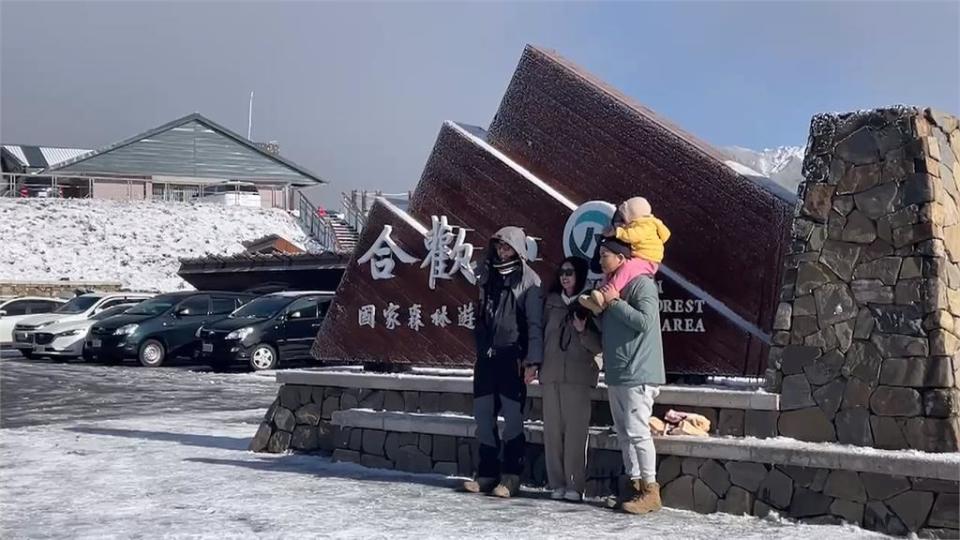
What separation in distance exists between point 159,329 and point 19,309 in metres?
6.73

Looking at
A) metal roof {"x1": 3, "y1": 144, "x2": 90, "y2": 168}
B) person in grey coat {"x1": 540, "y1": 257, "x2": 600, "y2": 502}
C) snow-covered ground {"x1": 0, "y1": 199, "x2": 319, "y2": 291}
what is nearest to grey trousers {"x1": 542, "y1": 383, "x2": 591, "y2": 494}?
person in grey coat {"x1": 540, "y1": 257, "x2": 600, "y2": 502}

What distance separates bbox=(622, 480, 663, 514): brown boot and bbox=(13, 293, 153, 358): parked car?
18.4m

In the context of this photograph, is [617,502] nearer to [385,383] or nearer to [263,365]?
[385,383]

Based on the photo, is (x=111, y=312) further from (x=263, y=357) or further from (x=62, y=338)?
(x=263, y=357)

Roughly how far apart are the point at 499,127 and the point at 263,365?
11348 mm

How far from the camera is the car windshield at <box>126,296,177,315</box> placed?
2138cm

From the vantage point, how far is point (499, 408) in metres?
7.11

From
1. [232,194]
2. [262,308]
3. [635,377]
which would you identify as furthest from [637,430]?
[232,194]

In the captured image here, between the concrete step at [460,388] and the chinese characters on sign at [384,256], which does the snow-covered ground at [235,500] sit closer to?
the concrete step at [460,388]

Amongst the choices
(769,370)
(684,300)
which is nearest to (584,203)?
(684,300)

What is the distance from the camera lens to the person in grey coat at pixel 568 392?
263 inches

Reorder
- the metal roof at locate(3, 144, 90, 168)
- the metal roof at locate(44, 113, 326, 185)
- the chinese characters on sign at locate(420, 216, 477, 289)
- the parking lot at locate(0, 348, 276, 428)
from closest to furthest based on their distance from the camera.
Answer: the chinese characters on sign at locate(420, 216, 477, 289)
the parking lot at locate(0, 348, 276, 428)
the metal roof at locate(44, 113, 326, 185)
the metal roof at locate(3, 144, 90, 168)

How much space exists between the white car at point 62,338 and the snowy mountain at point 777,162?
1632 centimetres

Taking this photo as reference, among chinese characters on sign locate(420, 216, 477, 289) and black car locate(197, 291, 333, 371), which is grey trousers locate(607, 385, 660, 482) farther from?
black car locate(197, 291, 333, 371)
